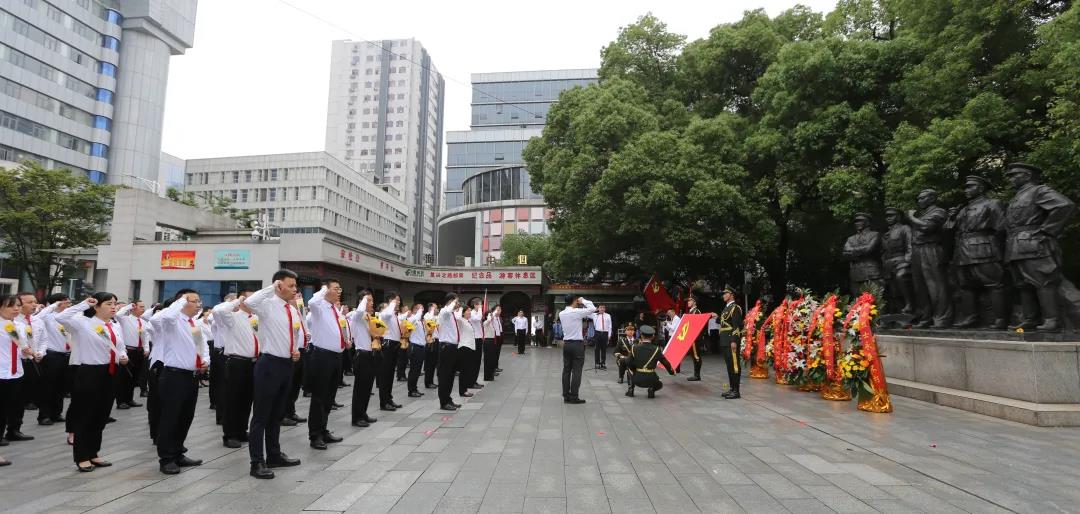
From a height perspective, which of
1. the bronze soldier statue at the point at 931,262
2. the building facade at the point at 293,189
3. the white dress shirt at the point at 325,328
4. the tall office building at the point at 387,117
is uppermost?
the tall office building at the point at 387,117

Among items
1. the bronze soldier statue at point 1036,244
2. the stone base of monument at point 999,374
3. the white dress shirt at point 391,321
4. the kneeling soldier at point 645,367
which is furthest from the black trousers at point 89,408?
the bronze soldier statue at point 1036,244

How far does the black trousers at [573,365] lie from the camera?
9.07m

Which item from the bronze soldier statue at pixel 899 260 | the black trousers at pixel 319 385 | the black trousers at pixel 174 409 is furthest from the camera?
the bronze soldier statue at pixel 899 260

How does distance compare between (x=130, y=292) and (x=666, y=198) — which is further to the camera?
(x=130, y=292)

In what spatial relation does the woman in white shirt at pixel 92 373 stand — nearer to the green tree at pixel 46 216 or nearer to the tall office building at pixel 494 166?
the green tree at pixel 46 216

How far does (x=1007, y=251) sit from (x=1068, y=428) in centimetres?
277

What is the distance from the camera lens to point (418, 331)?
428 inches

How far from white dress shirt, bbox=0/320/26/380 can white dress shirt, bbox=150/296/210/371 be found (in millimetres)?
1553

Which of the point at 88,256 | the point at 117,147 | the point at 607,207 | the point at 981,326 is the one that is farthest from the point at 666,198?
the point at 117,147

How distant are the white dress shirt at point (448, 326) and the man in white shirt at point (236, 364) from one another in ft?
10.5

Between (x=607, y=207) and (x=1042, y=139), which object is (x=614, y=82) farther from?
(x=1042, y=139)

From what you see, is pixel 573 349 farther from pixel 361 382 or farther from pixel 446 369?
pixel 361 382

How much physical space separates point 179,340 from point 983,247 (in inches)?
430

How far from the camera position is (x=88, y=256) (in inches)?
1134
